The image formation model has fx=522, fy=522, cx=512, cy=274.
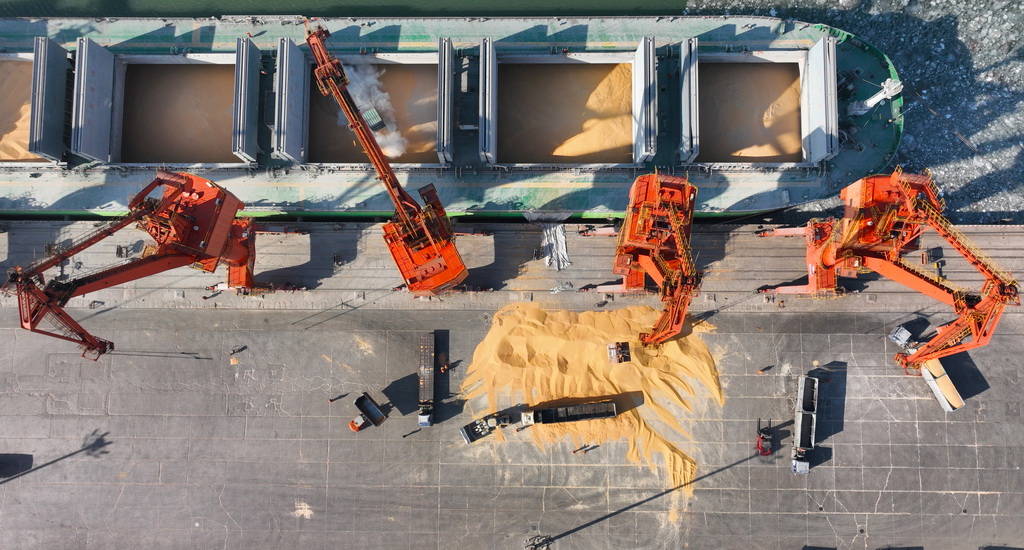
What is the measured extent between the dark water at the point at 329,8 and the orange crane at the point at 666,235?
19.2 metres

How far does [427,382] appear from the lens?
4031 centimetres

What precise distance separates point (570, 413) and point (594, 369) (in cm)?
403

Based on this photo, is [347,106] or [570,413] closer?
[347,106]

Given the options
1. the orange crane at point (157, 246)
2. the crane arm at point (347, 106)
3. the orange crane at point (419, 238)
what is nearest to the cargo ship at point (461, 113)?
the orange crane at point (419, 238)

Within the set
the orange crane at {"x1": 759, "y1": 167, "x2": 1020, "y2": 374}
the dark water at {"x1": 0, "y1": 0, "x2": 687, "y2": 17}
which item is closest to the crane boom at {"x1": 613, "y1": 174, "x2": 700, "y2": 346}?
the orange crane at {"x1": 759, "y1": 167, "x2": 1020, "y2": 374}

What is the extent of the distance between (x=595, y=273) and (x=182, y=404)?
33.9 metres

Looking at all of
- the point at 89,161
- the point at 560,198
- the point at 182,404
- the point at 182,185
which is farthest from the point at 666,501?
the point at 89,161

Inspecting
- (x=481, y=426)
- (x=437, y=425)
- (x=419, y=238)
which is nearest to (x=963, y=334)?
(x=481, y=426)

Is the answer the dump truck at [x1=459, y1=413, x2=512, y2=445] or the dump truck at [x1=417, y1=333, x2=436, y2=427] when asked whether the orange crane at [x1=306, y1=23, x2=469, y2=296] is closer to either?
the dump truck at [x1=417, y1=333, x2=436, y2=427]

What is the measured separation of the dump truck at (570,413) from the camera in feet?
129

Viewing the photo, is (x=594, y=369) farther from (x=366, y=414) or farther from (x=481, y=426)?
(x=366, y=414)

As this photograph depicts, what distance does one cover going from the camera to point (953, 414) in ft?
132

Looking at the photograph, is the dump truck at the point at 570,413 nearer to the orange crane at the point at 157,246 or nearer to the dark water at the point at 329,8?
the orange crane at the point at 157,246

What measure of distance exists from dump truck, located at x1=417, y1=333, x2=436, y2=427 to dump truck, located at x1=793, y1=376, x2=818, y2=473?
27807mm
